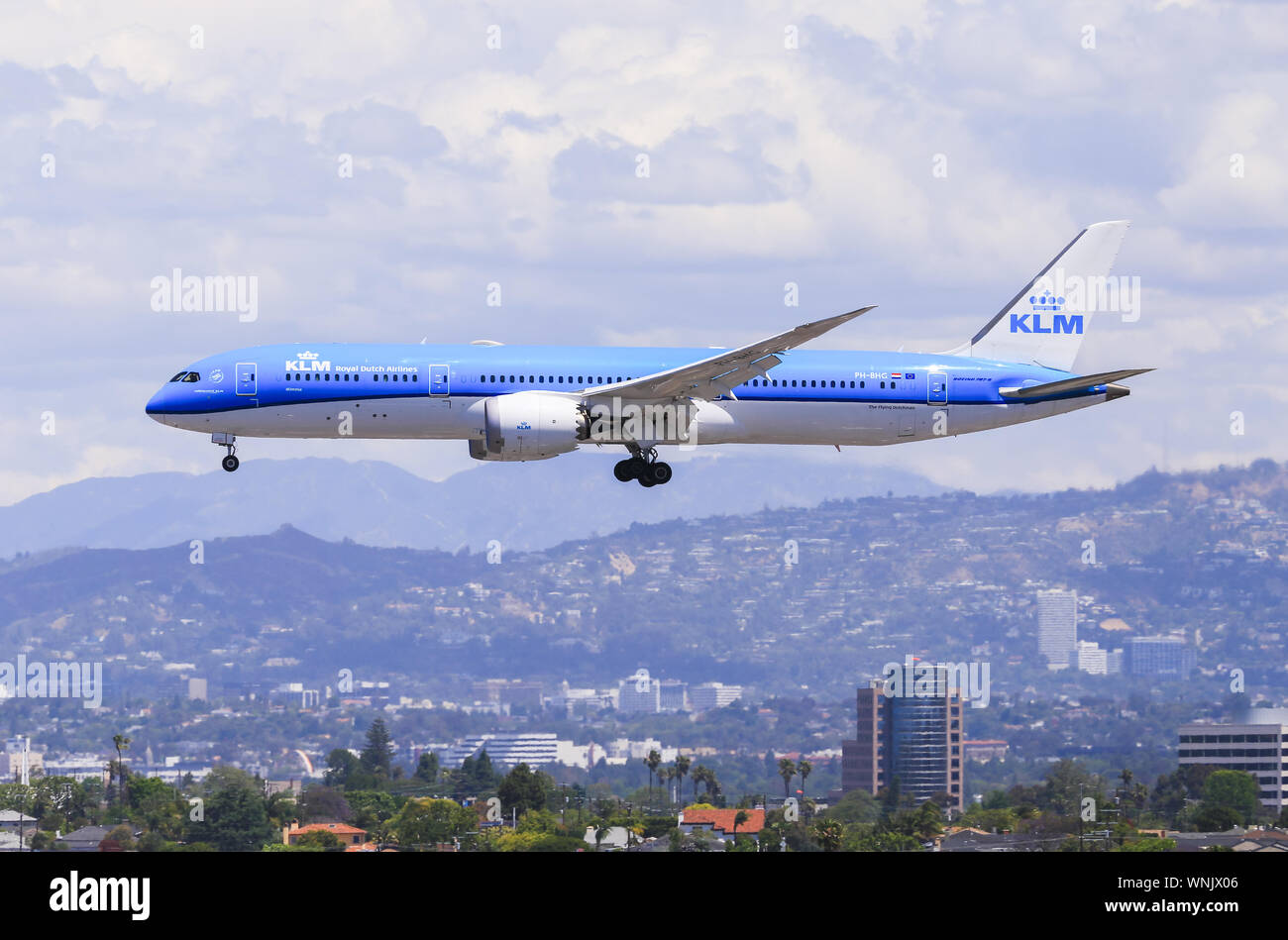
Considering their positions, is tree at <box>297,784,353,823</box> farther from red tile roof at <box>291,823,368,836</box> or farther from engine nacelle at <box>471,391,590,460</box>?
engine nacelle at <box>471,391,590,460</box>

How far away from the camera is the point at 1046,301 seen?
70188mm

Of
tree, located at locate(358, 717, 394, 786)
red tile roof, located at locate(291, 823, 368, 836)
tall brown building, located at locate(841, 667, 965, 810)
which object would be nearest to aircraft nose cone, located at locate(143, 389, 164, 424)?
red tile roof, located at locate(291, 823, 368, 836)

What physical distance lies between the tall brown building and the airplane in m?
114

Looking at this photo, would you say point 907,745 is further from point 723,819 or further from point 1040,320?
point 1040,320

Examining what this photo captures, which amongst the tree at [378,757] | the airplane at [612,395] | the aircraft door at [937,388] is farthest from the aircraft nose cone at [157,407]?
the tree at [378,757]

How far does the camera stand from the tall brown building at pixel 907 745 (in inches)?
6880

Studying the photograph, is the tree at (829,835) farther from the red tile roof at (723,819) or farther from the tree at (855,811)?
the tree at (855,811)

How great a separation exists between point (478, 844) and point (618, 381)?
41916 millimetres

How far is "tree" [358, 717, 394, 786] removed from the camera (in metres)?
147

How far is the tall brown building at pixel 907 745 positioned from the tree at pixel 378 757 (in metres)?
45.6
